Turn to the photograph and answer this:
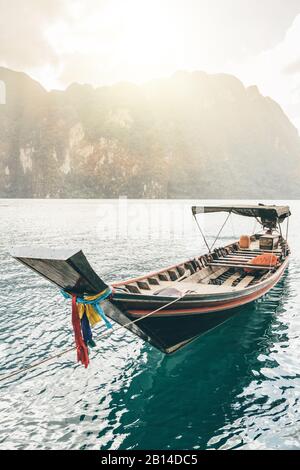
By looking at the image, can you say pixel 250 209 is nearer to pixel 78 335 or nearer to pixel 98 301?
pixel 98 301

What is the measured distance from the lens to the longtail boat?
6.52 metres

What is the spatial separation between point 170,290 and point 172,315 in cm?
122

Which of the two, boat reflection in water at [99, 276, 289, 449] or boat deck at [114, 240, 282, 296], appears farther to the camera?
boat deck at [114, 240, 282, 296]

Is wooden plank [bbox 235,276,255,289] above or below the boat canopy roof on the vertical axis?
below

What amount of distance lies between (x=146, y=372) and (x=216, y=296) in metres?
3.03

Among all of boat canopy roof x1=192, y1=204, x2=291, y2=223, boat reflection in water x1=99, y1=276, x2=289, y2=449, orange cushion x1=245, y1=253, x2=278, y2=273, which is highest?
boat canopy roof x1=192, y1=204, x2=291, y2=223

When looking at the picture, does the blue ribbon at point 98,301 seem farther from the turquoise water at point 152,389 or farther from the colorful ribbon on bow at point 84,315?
the turquoise water at point 152,389

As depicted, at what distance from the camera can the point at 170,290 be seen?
9977mm

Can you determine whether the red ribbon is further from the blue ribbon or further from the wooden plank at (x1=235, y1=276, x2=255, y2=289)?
the wooden plank at (x1=235, y1=276, x2=255, y2=289)

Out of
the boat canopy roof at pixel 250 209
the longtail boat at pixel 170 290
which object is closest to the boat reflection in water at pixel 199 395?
the longtail boat at pixel 170 290

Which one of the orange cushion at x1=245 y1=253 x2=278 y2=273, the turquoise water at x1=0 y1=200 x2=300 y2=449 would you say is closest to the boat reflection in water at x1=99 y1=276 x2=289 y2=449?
the turquoise water at x1=0 y1=200 x2=300 y2=449

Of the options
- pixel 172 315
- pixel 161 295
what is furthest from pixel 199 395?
pixel 161 295

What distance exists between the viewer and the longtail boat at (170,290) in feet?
21.4
